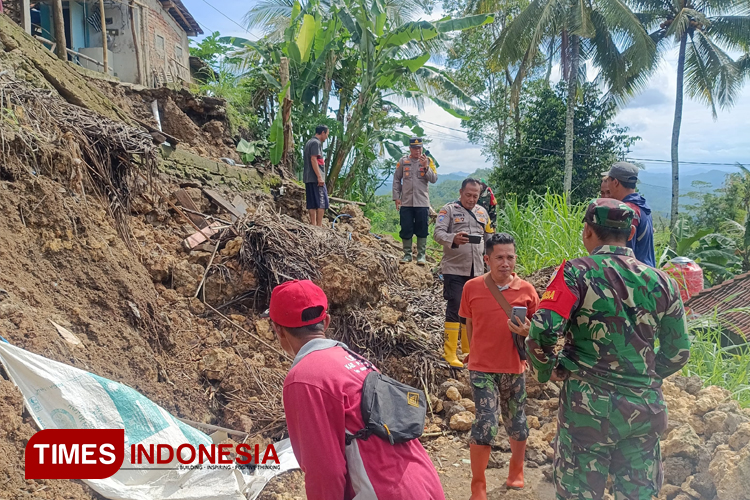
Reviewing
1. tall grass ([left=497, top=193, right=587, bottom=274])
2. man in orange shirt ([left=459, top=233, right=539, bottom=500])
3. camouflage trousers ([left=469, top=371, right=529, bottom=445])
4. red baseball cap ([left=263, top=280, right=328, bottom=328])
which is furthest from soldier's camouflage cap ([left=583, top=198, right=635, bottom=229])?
tall grass ([left=497, top=193, right=587, bottom=274])

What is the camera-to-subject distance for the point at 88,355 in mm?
3252

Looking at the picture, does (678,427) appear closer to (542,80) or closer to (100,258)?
(100,258)

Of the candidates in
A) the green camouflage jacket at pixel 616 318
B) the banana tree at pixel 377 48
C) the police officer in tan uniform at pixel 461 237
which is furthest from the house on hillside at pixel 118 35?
the green camouflage jacket at pixel 616 318

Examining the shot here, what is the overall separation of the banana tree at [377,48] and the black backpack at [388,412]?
10.4 m

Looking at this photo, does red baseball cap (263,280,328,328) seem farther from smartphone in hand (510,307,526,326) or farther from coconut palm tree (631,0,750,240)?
coconut palm tree (631,0,750,240)

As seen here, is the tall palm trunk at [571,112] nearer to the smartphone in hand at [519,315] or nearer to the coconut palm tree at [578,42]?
the coconut palm tree at [578,42]

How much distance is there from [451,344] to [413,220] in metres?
3.24

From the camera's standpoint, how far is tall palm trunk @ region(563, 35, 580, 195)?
14.8 metres

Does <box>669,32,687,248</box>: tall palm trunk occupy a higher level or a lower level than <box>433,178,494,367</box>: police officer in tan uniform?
higher

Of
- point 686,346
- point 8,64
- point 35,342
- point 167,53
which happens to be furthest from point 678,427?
point 167,53

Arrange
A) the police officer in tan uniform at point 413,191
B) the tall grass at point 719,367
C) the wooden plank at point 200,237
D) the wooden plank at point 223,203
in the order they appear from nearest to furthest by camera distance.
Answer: the tall grass at point 719,367 → the wooden plank at point 200,237 → the wooden plank at point 223,203 → the police officer in tan uniform at point 413,191

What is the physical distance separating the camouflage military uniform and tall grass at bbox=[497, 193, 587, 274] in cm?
517

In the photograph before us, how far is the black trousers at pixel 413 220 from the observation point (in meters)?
7.65

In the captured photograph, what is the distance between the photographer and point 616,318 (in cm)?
196
